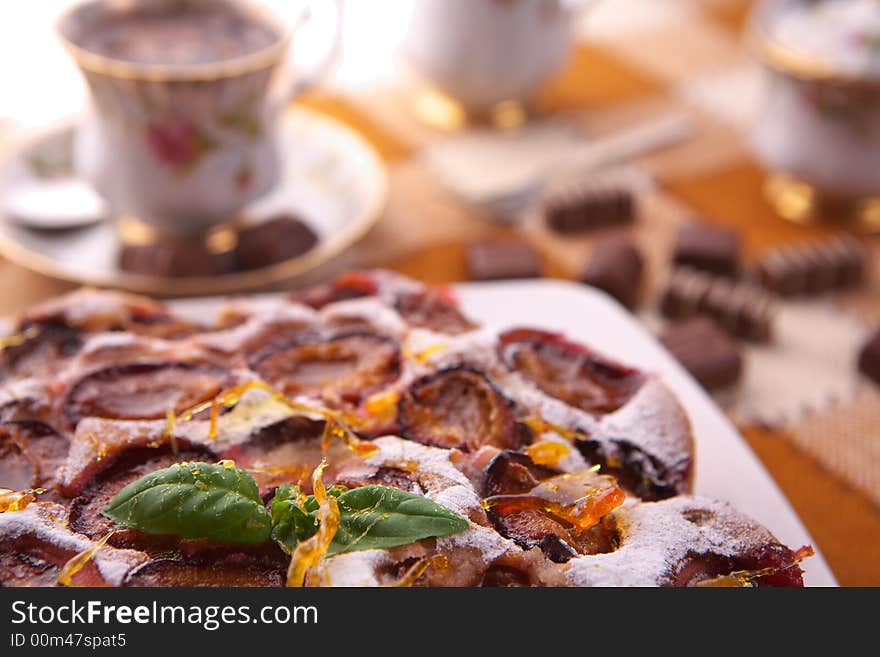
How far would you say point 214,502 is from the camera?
52.6 inches

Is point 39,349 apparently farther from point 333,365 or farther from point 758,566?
point 758,566

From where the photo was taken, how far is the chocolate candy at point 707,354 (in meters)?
2.26

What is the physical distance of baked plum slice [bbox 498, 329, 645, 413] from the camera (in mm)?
1767

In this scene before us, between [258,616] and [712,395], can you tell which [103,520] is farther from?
[712,395]

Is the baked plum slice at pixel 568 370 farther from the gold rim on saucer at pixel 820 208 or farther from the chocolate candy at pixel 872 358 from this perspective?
the gold rim on saucer at pixel 820 208

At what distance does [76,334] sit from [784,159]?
1.93 metres

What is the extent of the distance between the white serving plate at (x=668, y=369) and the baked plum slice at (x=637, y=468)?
139mm

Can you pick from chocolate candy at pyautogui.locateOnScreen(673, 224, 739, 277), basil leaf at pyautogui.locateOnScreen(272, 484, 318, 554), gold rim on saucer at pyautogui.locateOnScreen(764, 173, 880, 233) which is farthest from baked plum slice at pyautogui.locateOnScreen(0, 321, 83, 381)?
gold rim on saucer at pyautogui.locateOnScreen(764, 173, 880, 233)

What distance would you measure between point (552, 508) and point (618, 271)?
1121 mm

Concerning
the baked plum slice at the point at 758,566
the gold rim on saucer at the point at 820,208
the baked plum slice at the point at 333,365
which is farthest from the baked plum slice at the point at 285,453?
the gold rim on saucer at the point at 820,208

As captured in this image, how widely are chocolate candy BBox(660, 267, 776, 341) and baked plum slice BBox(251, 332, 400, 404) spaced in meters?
0.98

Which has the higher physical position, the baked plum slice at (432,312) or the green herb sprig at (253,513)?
the baked plum slice at (432,312)

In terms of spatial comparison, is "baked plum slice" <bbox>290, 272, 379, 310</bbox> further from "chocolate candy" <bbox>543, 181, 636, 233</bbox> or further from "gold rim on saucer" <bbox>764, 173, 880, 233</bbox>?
"gold rim on saucer" <bbox>764, 173, 880, 233</bbox>

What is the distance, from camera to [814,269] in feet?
8.47
